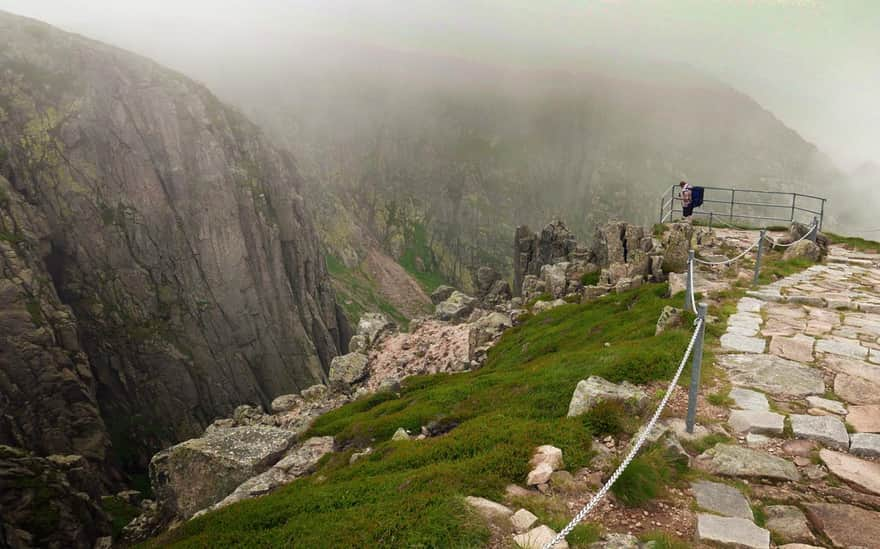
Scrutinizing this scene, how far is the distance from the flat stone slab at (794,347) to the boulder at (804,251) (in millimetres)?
17353

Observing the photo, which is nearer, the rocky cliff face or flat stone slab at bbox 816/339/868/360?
flat stone slab at bbox 816/339/868/360

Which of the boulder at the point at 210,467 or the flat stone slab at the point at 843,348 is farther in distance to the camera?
the boulder at the point at 210,467

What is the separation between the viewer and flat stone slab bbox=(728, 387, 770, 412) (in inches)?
477

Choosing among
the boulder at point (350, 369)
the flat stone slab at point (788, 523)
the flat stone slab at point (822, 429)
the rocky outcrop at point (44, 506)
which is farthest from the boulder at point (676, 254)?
the rocky outcrop at point (44, 506)

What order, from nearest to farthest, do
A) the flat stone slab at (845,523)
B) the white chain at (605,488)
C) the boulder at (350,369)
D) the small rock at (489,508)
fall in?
the white chain at (605,488)
the flat stone slab at (845,523)
the small rock at (489,508)
the boulder at (350,369)

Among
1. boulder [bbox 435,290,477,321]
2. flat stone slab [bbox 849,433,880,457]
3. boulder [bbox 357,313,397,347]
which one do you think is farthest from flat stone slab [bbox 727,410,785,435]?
boulder [bbox 435,290,477,321]

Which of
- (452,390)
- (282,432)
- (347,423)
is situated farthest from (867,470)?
(282,432)

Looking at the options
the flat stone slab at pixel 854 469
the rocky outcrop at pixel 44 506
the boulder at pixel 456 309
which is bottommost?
the rocky outcrop at pixel 44 506

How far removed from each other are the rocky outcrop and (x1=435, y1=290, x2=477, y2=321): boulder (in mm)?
56744

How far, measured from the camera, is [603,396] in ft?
40.8

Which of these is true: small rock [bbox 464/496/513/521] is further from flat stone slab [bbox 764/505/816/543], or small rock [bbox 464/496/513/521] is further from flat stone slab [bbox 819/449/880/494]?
flat stone slab [bbox 819/449/880/494]

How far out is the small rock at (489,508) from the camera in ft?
28.3

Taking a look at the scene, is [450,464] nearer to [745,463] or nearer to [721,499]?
[721,499]

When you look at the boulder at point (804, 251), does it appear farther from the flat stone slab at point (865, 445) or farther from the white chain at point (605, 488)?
the white chain at point (605, 488)
